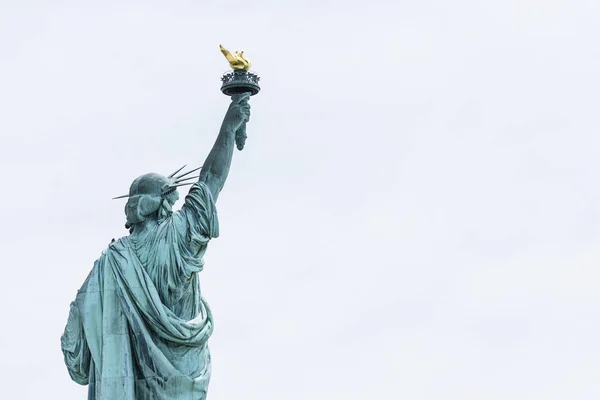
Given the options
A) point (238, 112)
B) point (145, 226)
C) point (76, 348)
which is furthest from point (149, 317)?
point (238, 112)

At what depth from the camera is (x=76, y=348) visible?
82.2 ft

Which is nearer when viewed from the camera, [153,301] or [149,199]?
[153,301]

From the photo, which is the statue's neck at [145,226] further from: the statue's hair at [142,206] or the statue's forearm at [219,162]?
the statue's forearm at [219,162]

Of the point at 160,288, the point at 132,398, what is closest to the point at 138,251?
the point at 160,288

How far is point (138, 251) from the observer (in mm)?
25047

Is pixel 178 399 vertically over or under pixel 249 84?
under

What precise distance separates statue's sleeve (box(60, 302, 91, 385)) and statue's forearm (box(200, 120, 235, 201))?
8.65 ft

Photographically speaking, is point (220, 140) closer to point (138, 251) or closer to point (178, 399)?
point (138, 251)

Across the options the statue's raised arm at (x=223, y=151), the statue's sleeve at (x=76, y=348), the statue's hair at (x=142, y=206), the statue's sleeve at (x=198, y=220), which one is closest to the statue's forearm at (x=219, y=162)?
the statue's raised arm at (x=223, y=151)

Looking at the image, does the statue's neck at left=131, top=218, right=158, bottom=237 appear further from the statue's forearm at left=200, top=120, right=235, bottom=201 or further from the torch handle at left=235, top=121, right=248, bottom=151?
the torch handle at left=235, top=121, right=248, bottom=151

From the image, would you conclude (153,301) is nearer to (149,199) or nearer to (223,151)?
(149,199)

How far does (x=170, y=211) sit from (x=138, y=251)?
78 centimetres

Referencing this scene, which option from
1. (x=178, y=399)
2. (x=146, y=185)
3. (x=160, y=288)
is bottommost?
(x=178, y=399)

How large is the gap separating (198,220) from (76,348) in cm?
255
